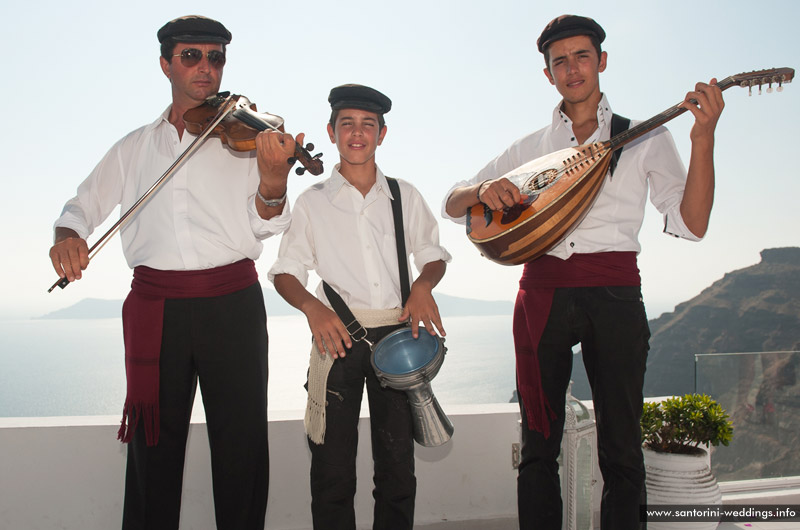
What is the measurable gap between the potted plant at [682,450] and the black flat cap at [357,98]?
1632 mm

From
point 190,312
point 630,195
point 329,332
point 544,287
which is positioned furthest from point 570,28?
point 190,312

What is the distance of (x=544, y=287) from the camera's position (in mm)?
1953

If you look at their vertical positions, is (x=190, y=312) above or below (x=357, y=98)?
below

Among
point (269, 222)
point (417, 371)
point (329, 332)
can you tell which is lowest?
point (417, 371)

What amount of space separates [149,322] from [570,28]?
1607mm

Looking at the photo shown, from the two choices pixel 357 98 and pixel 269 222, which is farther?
pixel 357 98

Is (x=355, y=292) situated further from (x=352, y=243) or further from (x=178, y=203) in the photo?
(x=178, y=203)

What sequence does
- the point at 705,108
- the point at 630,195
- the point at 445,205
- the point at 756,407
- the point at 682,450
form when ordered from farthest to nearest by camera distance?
the point at 756,407
the point at 682,450
the point at 445,205
the point at 630,195
the point at 705,108

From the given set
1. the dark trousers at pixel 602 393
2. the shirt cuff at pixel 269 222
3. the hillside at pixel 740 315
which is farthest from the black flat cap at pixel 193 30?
the hillside at pixel 740 315

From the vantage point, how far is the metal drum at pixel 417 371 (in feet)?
5.73

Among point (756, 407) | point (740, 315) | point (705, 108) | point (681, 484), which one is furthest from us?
point (740, 315)

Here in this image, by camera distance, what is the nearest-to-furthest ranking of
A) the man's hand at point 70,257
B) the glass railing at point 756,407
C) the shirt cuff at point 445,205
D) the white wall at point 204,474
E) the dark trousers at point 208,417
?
the man's hand at point 70,257 → the dark trousers at point 208,417 → the shirt cuff at point 445,205 → the white wall at point 204,474 → the glass railing at point 756,407

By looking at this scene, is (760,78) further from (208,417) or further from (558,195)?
(208,417)

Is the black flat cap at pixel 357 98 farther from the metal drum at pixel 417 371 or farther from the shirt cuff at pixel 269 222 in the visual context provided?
the metal drum at pixel 417 371
